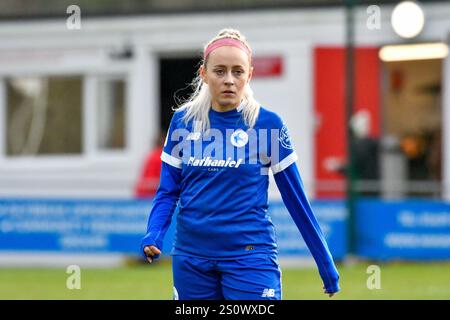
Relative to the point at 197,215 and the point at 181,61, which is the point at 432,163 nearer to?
the point at 181,61

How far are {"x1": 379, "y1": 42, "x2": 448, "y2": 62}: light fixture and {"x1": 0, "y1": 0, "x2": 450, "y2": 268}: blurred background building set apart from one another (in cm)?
2

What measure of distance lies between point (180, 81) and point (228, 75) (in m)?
15.6

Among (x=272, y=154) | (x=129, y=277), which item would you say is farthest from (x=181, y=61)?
(x=272, y=154)

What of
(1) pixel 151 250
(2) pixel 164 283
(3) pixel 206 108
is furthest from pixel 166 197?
(2) pixel 164 283

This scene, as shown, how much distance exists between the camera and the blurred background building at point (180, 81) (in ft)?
66.9

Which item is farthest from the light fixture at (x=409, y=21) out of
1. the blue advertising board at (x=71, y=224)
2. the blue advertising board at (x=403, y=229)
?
the blue advertising board at (x=71, y=224)

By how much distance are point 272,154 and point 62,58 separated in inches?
609

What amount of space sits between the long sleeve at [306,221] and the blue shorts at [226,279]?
0.29 metres

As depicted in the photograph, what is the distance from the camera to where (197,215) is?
6.35 meters

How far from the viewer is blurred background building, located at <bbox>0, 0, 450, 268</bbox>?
66.9ft

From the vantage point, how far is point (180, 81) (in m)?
21.9
